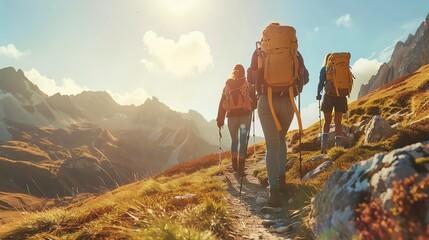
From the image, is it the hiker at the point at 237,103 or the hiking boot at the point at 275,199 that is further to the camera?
the hiker at the point at 237,103

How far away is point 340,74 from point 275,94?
5943 millimetres

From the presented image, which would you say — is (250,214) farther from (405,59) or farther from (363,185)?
(405,59)

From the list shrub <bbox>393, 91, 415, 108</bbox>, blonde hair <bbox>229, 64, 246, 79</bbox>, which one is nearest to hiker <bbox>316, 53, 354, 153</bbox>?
blonde hair <bbox>229, 64, 246, 79</bbox>

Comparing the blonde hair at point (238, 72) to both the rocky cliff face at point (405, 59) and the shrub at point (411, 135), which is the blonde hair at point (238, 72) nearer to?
the shrub at point (411, 135)

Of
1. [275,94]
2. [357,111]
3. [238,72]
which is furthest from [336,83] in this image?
[357,111]

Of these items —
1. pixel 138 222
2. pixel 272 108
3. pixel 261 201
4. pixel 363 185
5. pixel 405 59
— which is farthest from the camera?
pixel 405 59

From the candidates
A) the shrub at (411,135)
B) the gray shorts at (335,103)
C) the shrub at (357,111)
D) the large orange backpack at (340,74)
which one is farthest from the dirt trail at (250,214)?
the shrub at (357,111)

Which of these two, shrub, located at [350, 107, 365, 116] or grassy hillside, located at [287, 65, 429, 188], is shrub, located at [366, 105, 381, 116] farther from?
shrub, located at [350, 107, 365, 116]

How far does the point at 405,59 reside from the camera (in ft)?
423

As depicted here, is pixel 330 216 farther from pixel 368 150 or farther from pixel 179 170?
pixel 179 170

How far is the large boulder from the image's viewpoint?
314 cm

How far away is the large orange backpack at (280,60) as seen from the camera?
7145 millimetres

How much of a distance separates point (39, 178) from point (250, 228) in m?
187

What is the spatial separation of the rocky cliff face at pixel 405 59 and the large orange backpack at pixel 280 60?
406 ft
